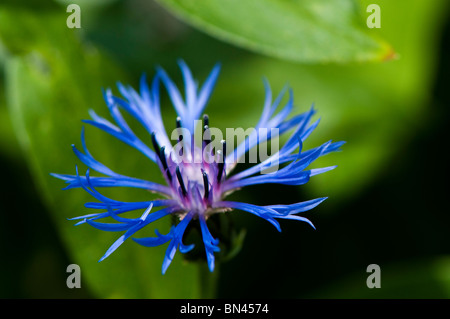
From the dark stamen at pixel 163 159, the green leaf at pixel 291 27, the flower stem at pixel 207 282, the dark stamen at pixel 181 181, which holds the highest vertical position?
the green leaf at pixel 291 27

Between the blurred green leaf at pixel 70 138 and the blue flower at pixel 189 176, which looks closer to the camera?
the blue flower at pixel 189 176

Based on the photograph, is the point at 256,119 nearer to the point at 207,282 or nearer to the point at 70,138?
the point at 70,138

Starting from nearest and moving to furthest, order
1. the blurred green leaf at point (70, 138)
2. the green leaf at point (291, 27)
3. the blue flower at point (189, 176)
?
the blue flower at point (189, 176) → the green leaf at point (291, 27) → the blurred green leaf at point (70, 138)

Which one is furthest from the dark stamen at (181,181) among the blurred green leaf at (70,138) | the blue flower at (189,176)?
the blurred green leaf at (70,138)

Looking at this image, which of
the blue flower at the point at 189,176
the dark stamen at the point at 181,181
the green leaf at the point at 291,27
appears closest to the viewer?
the blue flower at the point at 189,176

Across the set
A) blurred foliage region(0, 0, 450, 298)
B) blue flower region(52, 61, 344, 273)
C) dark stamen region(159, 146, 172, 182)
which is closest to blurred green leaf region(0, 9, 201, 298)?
blurred foliage region(0, 0, 450, 298)

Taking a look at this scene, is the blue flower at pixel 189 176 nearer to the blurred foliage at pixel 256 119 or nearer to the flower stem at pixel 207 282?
the flower stem at pixel 207 282
